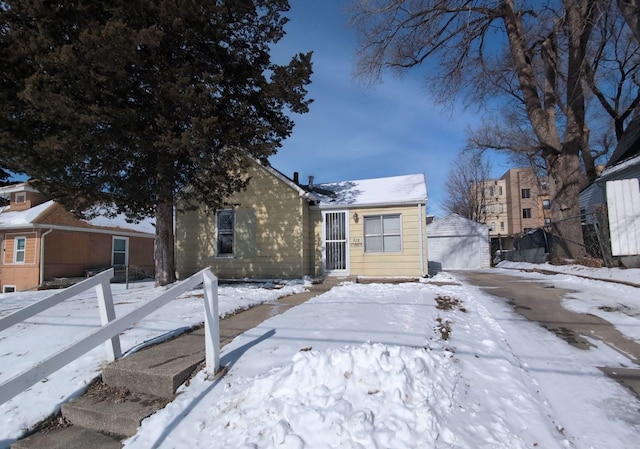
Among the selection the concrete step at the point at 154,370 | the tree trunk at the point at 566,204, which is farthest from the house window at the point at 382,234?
the concrete step at the point at 154,370

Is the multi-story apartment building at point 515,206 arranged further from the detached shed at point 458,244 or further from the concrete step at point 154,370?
the concrete step at point 154,370

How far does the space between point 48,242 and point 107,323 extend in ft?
57.0

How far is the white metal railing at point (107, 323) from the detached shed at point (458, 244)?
21.6m

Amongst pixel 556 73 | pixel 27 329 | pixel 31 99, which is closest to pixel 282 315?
pixel 27 329

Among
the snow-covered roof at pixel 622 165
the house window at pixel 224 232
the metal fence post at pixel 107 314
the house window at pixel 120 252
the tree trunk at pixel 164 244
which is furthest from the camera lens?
the house window at pixel 120 252

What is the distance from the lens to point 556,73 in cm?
1645

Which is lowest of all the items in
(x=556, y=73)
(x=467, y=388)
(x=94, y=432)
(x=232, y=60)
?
(x=94, y=432)

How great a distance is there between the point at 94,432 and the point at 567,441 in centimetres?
369

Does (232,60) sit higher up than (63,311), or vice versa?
(232,60)

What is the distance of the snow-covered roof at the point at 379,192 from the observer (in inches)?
469

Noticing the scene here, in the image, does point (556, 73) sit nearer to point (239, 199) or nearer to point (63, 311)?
point (239, 199)

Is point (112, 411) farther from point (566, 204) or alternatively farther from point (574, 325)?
point (566, 204)

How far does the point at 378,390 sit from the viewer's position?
114 inches

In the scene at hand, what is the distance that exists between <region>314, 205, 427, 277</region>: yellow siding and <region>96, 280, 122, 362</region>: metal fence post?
879 cm
